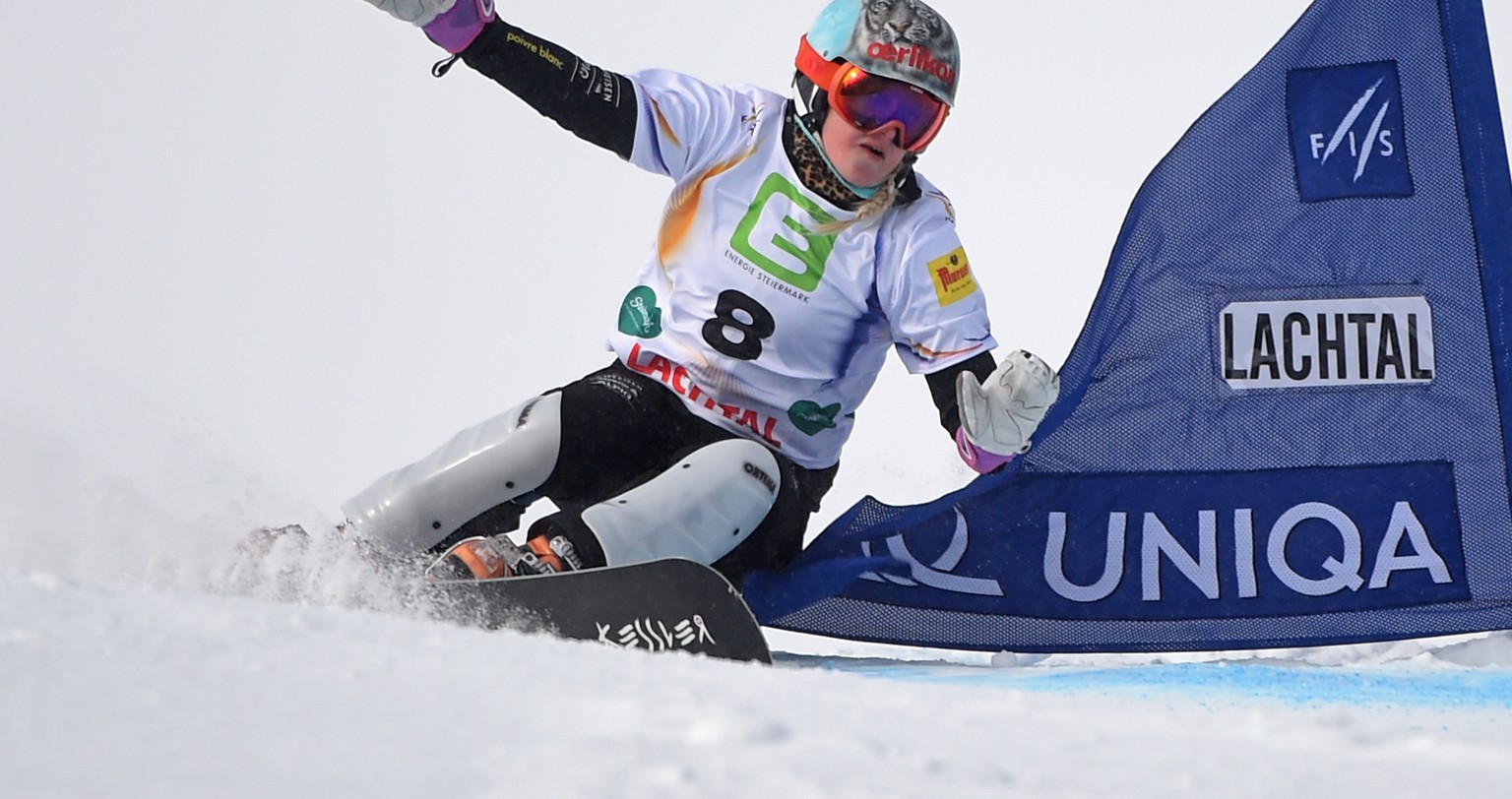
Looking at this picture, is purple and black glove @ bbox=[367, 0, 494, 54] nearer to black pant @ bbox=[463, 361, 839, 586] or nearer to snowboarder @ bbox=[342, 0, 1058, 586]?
snowboarder @ bbox=[342, 0, 1058, 586]

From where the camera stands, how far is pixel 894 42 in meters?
2.01

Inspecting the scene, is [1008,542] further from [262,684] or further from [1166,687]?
[262,684]

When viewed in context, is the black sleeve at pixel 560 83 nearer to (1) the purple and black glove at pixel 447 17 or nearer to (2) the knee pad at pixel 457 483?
(1) the purple and black glove at pixel 447 17

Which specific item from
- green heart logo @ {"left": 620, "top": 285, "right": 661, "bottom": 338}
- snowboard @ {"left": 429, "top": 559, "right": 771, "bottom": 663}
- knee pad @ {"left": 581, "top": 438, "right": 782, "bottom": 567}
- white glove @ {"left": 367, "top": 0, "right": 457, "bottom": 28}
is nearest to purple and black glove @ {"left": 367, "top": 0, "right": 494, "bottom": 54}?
white glove @ {"left": 367, "top": 0, "right": 457, "bottom": 28}

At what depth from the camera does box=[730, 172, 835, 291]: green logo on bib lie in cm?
211

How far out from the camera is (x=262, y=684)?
35.9 inches

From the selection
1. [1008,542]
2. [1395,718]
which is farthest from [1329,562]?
[1395,718]

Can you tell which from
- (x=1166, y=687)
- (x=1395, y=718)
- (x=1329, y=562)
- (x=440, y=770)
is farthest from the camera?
(x=1329, y=562)

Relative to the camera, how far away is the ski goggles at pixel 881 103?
6.61 ft

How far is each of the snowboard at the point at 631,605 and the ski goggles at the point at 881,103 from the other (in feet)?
2.41

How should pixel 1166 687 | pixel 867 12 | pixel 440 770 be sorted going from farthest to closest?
1. pixel 867 12
2. pixel 1166 687
3. pixel 440 770

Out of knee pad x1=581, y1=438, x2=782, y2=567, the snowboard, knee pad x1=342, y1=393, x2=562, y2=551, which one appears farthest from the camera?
knee pad x1=342, y1=393, x2=562, y2=551

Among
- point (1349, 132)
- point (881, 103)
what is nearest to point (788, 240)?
point (881, 103)

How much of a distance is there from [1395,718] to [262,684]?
997 millimetres
